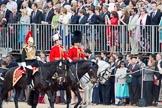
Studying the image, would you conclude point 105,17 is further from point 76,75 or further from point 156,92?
point 76,75

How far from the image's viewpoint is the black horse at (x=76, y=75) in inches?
1362

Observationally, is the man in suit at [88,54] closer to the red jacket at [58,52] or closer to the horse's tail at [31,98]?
the red jacket at [58,52]

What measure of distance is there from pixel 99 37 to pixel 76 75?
420 centimetres

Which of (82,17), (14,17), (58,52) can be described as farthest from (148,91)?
(14,17)

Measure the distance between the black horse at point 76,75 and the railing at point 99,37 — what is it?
12.0ft

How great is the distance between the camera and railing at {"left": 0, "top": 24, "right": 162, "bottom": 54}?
37.6m

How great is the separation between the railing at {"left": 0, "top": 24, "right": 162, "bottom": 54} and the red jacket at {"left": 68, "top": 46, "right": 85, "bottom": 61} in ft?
8.62

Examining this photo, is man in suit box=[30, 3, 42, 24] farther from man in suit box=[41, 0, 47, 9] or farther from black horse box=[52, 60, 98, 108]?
black horse box=[52, 60, 98, 108]

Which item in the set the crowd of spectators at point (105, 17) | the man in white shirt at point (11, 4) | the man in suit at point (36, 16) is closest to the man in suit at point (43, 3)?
the crowd of spectators at point (105, 17)

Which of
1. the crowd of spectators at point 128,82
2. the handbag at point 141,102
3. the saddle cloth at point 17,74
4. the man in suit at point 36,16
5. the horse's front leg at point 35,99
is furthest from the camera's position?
the man in suit at point 36,16

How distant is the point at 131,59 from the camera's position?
1464 inches

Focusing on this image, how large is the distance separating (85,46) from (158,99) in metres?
4.36

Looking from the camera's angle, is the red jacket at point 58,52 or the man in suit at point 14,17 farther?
the man in suit at point 14,17

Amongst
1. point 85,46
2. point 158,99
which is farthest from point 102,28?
point 158,99
